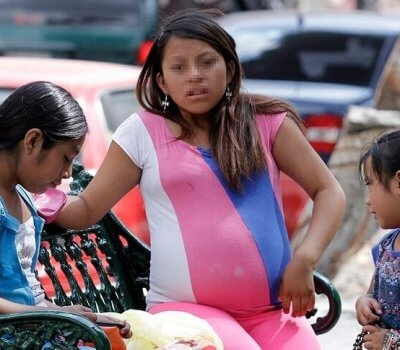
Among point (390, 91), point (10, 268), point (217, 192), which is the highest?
point (217, 192)

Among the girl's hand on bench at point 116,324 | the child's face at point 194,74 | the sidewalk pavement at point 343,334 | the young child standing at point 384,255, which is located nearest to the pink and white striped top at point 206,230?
the child's face at point 194,74

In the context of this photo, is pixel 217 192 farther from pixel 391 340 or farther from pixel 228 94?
pixel 391 340

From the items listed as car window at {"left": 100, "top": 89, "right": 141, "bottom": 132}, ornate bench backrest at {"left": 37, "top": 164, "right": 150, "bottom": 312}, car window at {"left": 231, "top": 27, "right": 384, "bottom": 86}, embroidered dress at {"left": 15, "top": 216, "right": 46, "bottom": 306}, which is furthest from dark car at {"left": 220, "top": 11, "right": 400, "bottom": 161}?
embroidered dress at {"left": 15, "top": 216, "right": 46, "bottom": 306}

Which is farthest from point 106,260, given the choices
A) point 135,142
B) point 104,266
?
point 135,142

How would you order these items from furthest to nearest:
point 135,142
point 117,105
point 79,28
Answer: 1. point 79,28
2. point 117,105
3. point 135,142

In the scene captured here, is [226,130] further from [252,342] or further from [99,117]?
[99,117]

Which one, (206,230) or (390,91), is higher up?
(206,230)

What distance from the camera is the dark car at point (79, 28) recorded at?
11.9m

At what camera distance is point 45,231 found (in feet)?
13.0

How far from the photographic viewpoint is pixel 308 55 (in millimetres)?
9828

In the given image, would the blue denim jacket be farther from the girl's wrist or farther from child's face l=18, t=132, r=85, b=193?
the girl's wrist

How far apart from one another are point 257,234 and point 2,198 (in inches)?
29.8

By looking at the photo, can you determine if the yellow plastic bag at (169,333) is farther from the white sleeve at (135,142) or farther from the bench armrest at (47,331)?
the white sleeve at (135,142)

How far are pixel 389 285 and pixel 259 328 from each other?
406 mm
